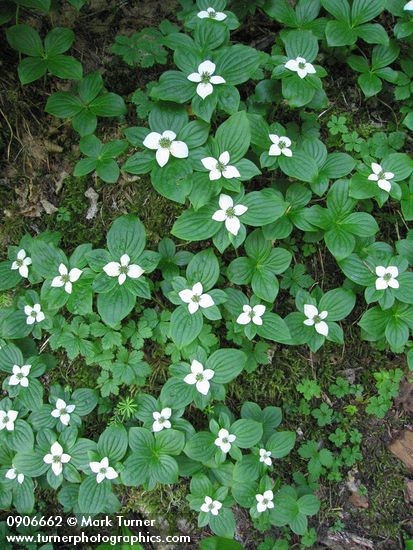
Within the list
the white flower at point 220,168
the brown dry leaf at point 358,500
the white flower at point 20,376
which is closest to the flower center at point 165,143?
the white flower at point 220,168

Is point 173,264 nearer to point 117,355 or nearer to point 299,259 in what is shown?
point 117,355

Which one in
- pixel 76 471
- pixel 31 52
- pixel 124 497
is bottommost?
pixel 124 497

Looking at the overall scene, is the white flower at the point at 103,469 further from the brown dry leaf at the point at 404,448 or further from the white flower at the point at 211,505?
the brown dry leaf at the point at 404,448

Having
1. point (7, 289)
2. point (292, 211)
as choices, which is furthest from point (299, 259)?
point (7, 289)

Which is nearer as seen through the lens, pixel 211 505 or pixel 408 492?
pixel 211 505

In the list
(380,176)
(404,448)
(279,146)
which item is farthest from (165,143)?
(404,448)

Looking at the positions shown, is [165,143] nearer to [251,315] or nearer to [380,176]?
[251,315]
